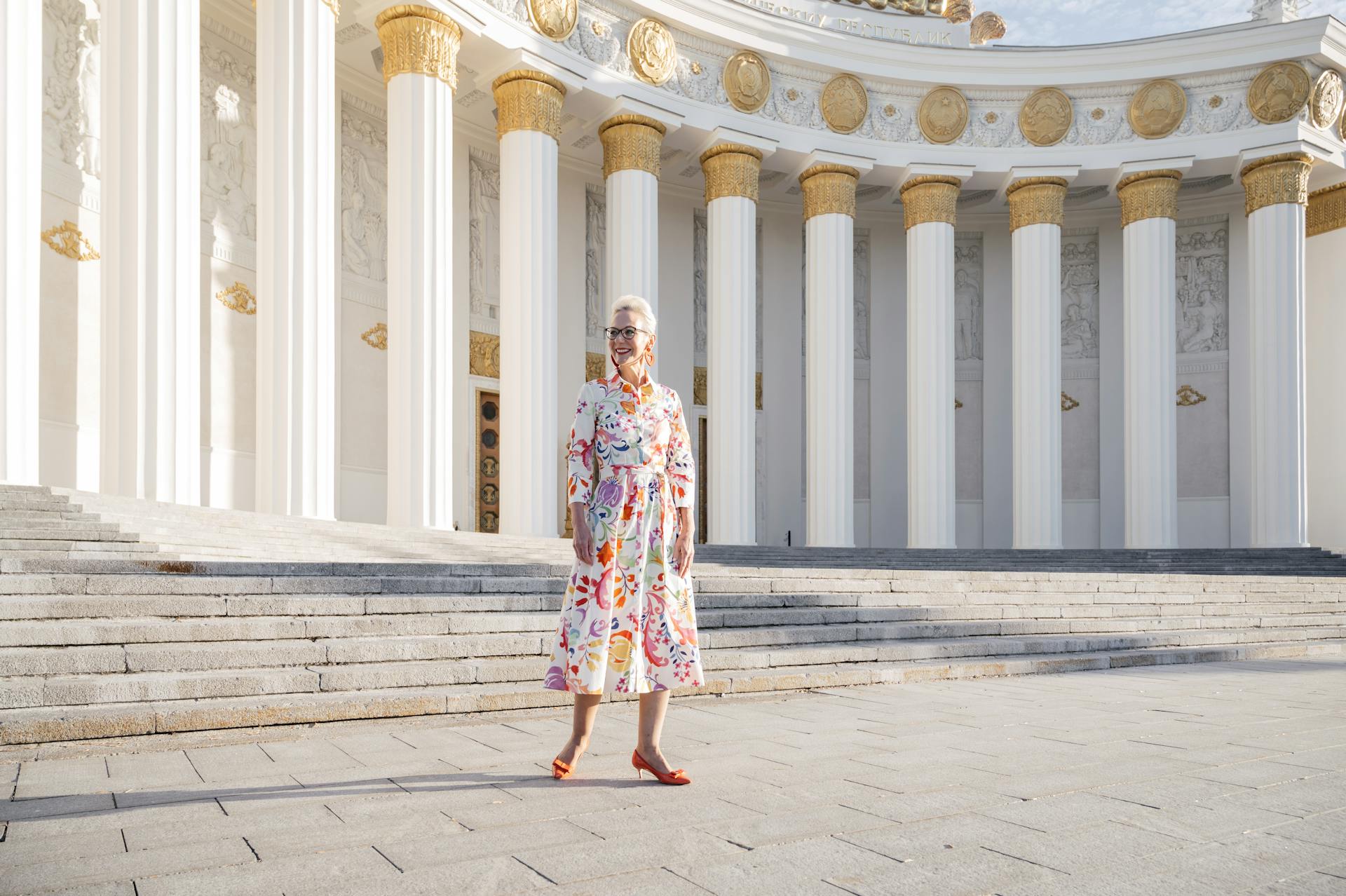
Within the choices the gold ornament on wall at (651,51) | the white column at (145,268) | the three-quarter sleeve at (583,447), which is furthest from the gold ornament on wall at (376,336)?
the three-quarter sleeve at (583,447)

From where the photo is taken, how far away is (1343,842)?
2.80m

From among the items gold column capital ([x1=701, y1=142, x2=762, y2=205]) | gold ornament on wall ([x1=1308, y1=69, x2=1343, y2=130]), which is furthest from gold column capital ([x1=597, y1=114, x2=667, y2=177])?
gold ornament on wall ([x1=1308, y1=69, x2=1343, y2=130])

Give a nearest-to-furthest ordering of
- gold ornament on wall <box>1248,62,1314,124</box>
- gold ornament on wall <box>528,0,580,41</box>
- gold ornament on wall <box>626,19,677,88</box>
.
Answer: gold ornament on wall <box>528,0,580,41</box>, gold ornament on wall <box>626,19,677,88</box>, gold ornament on wall <box>1248,62,1314,124</box>

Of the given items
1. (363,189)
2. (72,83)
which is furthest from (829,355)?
(72,83)

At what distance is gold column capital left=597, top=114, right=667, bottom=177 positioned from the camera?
17.2 meters

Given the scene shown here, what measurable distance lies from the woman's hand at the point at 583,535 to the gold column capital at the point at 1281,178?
20.6 m

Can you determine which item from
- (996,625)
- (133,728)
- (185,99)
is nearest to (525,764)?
(133,728)

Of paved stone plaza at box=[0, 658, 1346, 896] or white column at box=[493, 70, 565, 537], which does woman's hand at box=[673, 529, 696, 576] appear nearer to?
paved stone plaza at box=[0, 658, 1346, 896]

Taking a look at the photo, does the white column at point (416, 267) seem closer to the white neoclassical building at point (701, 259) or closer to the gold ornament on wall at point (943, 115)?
the white neoclassical building at point (701, 259)

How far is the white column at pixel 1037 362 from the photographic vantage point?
19922 millimetres

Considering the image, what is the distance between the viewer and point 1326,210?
21.2 m

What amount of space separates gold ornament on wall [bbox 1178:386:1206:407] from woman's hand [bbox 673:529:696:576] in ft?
72.0

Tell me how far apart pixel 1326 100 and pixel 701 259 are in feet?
41.4

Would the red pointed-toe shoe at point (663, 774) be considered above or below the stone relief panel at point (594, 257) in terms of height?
below
